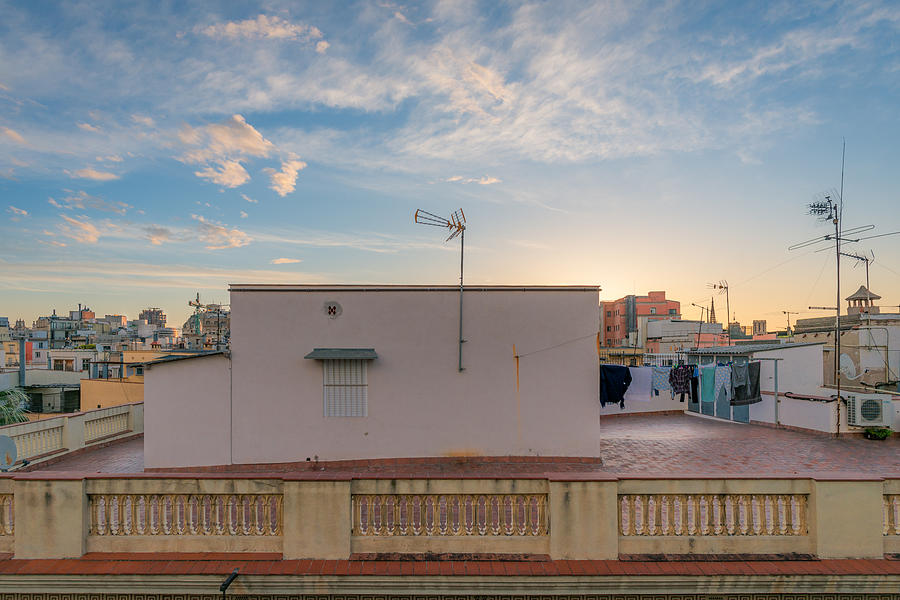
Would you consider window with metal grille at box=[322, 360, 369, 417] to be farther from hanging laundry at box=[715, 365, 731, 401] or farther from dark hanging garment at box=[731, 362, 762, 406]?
dark hanging garment at box=[731, 362, 762, 406]

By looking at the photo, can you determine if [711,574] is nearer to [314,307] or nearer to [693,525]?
[693,525]

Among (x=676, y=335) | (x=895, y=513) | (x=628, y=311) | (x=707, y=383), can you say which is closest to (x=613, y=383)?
(x=707, y=383)

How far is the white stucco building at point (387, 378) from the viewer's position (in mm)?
11070

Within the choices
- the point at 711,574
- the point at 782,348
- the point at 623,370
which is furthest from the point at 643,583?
the point at 782,348

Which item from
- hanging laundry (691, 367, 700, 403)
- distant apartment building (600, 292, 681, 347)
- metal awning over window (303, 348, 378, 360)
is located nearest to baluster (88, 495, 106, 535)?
metal awning over window (303, 348, 378, 360)

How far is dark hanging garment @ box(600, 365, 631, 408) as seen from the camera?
12.5m

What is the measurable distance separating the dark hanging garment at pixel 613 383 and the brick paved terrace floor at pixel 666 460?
878mm

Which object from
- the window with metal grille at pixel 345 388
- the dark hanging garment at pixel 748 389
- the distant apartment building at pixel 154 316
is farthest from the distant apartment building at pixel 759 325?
the distant apartment building at pixel 154 316

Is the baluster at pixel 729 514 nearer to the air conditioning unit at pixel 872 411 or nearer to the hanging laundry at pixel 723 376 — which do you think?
the hanging laundry at pixel 723 376

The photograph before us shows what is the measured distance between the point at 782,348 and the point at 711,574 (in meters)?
19.6

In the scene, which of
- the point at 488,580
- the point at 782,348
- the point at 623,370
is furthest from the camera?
the point at 782,348

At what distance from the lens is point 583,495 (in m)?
5.07

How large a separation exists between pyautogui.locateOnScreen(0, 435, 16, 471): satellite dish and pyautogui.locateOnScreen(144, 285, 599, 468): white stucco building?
281 centimetres

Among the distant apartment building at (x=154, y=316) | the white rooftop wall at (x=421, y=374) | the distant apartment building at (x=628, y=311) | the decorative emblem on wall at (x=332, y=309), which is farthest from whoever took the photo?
the distant apartment building at (x=154, y=316)
